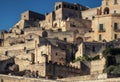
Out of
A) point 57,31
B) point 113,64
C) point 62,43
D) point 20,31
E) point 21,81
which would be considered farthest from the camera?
point 20,31

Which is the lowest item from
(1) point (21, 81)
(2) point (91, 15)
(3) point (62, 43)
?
(1) point (21, 81)

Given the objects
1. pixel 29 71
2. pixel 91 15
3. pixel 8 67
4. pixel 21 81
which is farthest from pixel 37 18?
pixel 21 81

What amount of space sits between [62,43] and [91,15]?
15.4 metres

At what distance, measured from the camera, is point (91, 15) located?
7794 cm

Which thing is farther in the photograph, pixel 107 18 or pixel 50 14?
pixel 50 14

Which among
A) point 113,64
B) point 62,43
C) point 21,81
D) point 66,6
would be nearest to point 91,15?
point 66,6

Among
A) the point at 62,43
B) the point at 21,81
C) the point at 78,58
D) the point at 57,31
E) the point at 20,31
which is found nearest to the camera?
the point at 21,81

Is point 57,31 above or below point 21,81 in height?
above

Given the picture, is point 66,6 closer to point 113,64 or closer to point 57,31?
point 57,31

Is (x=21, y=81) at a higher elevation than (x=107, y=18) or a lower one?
lower

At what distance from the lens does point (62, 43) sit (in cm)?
6388

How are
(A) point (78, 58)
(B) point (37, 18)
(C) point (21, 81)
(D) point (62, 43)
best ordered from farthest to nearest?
(B) point (37, 18)
(D) point (62, 43)
(A) point (78, 58)
(C) point (21, 81)

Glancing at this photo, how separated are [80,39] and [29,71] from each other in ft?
54.9

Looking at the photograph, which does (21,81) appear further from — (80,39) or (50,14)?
(50,14)
